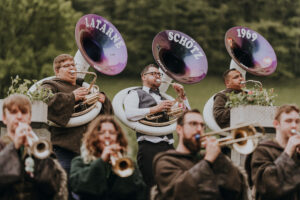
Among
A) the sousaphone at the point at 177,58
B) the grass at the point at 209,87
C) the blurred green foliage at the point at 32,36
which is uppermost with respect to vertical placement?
the sousaphone at the point at 177,58

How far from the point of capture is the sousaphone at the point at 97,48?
736cm

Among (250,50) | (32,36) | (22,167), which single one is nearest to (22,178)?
(22,167)

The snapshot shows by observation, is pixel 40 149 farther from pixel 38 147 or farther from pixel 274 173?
pixel 274 173

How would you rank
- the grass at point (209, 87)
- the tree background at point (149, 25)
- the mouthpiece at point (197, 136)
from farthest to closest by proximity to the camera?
1. the grass at point (209, 87)
2. the tree background at point (149, 25)
3. the mouthpiece at point (197, 136)

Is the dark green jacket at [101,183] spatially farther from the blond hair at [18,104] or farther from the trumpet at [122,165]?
the blond hair at [18,104]

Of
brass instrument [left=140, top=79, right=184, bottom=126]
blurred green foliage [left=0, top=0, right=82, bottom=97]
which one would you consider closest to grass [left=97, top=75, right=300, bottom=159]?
blurred green foliage [left=0, top=0, right=82, bottom=97]

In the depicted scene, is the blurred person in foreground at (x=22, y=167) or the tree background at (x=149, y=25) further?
the tree background at (x=149, y=25)

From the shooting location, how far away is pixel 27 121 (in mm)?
5164

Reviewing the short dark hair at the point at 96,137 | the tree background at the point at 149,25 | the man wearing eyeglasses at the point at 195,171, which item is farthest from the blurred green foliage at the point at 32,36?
the man wearing eyeglasses at the point at 195,171

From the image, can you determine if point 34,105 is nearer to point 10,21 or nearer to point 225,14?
point 10,21

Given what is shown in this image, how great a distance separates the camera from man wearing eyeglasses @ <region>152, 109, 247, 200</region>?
5055 millimetres

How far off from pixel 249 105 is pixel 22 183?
118 inches

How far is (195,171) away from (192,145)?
32cm

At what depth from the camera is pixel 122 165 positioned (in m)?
5.21
